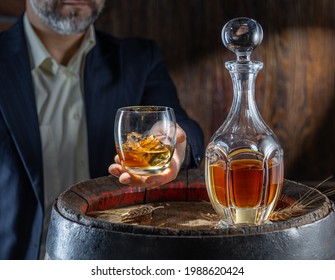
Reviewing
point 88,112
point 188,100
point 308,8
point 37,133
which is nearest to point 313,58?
point 308,8

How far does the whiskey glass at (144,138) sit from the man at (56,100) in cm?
67

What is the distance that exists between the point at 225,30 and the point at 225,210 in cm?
32

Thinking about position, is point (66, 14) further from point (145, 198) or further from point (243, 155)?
point (243, 155)

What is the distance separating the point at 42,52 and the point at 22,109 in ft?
0.74

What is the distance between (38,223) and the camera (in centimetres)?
186

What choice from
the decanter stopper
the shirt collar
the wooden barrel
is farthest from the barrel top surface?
the shirt collar

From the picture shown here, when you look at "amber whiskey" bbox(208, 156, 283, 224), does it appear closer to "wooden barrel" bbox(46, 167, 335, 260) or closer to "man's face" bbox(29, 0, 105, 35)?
"wooden barrel" bbox(46, 167, 335, 260)

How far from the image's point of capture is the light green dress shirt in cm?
203

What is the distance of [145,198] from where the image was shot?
1270mm

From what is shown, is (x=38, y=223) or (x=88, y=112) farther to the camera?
(x=88, y=112)

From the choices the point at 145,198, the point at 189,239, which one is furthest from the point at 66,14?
the point at 189,239

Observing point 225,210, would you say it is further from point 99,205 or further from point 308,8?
point 308,8

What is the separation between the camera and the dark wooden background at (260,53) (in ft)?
9.06

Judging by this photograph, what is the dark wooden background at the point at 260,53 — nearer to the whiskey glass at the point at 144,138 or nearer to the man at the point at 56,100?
the man at the point at 56,100
